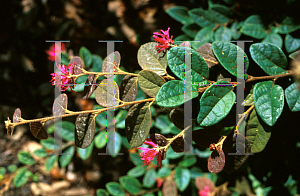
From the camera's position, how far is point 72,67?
2.05 ft

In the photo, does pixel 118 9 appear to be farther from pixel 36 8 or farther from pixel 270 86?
pixel 270 86

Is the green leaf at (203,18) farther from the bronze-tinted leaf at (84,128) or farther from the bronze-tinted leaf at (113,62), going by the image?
the bronze-tinted leaf at (84,128)

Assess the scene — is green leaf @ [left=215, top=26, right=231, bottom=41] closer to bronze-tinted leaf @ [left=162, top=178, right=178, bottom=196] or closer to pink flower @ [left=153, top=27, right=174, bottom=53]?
pink flower @ [left=153, top=27, right=174, bottom=53]

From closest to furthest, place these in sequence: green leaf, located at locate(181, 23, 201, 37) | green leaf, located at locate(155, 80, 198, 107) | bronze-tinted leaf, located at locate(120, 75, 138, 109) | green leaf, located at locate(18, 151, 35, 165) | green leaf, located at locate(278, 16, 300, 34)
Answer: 1. green leaf, located at locate(155, 80, 198, 107)
2. bronze-tinted leaf, located at locate(120, 75, 138, 109)
3. green leaf, located at locate(278, 16, 300, 34)
4. green leaf, located at locate(181, 23, 201, 37)
5. green leaf, located at locate(18, 151, 35, 165)

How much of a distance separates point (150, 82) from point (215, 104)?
0.18 meters

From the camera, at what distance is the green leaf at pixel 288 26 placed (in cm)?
86

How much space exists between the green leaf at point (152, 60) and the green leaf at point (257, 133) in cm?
29

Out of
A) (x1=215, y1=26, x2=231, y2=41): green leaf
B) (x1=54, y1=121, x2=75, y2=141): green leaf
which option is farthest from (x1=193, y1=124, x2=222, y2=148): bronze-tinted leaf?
(x1=54, y1=121, x2=75, y2=141): green leaf

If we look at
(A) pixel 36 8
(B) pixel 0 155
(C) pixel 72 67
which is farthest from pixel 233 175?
(B) pixel 0 155

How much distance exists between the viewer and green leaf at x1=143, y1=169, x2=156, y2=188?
1.12 meters

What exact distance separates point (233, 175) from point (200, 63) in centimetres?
81

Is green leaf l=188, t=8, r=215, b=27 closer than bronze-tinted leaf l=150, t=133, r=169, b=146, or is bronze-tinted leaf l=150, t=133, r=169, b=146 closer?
bronze-tinted leaf l=150, t=133, r=169, b=146

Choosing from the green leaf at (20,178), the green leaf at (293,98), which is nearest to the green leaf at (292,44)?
the green leaf at (293,98)

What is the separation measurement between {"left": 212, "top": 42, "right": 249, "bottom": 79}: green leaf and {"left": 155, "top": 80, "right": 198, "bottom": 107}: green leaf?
124 millimetres
